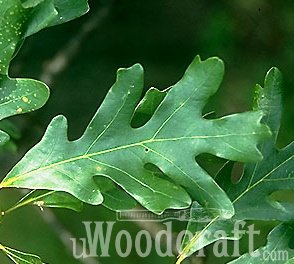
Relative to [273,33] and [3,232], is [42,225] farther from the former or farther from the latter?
[273,33]

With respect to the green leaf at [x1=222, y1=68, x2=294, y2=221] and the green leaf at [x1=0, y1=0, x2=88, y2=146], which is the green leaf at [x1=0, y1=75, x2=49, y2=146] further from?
the green leaf at [x1=222, y1=68, x2=294, y2=221]

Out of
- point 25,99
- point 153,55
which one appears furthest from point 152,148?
point 153,55

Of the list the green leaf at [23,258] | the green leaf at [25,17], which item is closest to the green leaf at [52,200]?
the green leaf at [23,258]

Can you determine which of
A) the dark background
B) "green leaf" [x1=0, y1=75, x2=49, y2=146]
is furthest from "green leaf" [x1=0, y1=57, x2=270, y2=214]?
the dark background

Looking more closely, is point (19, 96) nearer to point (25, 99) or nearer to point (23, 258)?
point (25, 99)

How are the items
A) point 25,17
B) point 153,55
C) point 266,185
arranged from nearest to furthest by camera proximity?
point 25,17 < point 266,185 < point 153,55

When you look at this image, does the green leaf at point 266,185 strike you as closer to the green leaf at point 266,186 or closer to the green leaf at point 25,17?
the green leaf at point 266,186
